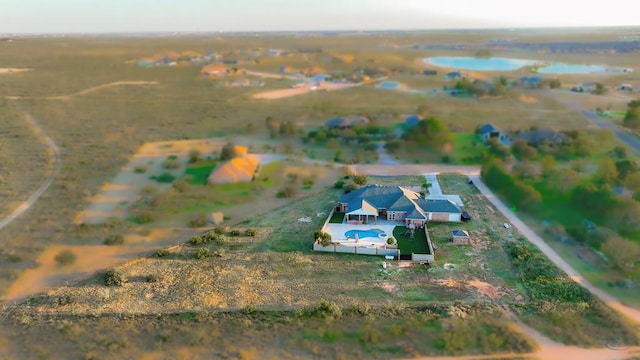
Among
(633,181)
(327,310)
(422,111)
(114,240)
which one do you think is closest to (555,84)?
(422,111)

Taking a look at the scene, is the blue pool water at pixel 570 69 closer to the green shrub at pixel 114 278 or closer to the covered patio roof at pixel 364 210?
the covered patio roof at pixel 364 210

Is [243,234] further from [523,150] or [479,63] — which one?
[479,63]

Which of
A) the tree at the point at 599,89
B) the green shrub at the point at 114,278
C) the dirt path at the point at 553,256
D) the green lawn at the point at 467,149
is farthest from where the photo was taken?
the tree at the point at 599,89

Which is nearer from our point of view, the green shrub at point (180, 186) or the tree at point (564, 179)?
the tree at point (564, 179)

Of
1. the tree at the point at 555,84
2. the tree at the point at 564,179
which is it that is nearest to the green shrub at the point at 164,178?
the tree at the point at 564,179

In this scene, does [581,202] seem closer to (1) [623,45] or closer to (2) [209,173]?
(2) [209,173]

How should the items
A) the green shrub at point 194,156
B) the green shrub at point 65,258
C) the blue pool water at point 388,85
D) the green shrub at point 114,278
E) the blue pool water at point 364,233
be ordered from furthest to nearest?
the blue pool water at point 388,85 → the green shrub at point 194,156 → the blue pool water at point 364,233 → the green shrub at point 65,258 → the green shrub at point 114,278
